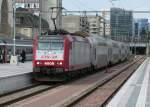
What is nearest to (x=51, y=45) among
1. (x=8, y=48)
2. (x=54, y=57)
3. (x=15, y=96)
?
(x=54, y=57)

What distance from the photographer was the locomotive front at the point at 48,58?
1074 inches

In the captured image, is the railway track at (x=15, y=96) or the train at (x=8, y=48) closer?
the railway track at (x=15, y=96)

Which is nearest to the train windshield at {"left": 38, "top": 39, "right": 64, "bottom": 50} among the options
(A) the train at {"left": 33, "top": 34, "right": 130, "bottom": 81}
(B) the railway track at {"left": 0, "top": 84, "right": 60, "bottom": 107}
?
(A) the train at {"left": 33, "top": 34, "right": 130, "bottom": 81}

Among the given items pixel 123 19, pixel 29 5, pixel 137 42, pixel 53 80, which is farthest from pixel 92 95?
pixel 137 42

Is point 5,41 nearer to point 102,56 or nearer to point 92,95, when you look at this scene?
point 102,56

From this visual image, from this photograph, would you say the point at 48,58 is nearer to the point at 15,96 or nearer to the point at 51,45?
the point at 51,45

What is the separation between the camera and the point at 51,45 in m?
28.2

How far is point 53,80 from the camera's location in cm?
2766

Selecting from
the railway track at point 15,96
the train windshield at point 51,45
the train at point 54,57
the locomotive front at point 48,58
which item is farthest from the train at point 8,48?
the railway track at point 15,96

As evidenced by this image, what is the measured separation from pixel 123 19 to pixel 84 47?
63.7m

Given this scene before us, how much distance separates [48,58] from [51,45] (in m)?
0.96

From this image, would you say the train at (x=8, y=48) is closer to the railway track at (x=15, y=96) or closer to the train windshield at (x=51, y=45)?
the train windshield at (x=51, y=45)

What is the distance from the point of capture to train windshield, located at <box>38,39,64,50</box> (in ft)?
91.9

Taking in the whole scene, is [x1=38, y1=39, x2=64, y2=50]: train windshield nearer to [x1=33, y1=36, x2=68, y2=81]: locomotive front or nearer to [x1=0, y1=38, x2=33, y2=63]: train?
[x1=33, y1=36, x2=68, y2=81]: locomotive front
